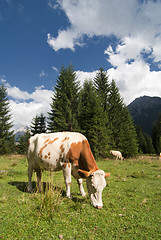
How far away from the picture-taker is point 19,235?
2.78m

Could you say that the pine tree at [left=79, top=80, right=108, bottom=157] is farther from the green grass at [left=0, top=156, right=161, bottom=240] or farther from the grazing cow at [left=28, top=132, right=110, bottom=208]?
the green grass at [left=0, top=156, right=161, bottom=240]

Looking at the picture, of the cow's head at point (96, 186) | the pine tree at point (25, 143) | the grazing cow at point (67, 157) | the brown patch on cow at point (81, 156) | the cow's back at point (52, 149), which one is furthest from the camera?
the pine tree at point (25, 143)

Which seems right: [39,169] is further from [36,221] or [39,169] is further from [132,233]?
[132,233]

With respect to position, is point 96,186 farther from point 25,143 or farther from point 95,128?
point 25,143

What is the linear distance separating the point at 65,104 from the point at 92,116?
5469mm

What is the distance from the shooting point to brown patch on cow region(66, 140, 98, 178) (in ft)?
16.1

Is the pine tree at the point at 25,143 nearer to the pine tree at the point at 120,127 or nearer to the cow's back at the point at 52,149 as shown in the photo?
the pine tree at the point at 120,127

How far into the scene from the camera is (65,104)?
23359 millimetres

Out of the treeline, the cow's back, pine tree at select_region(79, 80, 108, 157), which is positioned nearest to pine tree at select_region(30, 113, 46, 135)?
the treeline

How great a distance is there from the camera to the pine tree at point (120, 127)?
2632 cm

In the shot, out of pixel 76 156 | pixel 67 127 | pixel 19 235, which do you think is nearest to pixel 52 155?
pixel 76 156

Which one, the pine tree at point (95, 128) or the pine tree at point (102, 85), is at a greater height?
the pine tree at point (102, 85)

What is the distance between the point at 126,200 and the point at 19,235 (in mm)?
3658

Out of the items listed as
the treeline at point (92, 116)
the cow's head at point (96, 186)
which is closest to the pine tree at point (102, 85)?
the treeline at point (92, 116)
